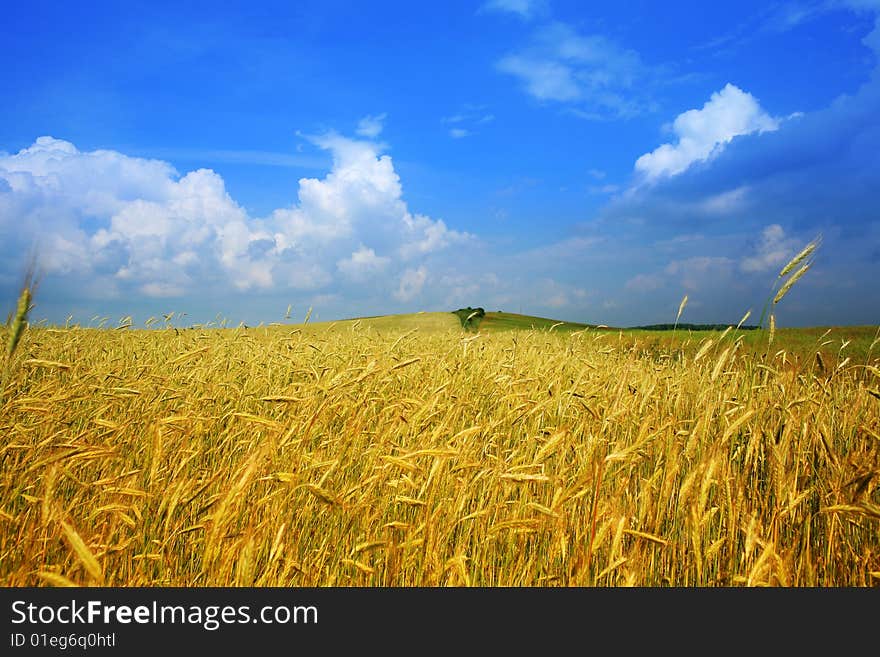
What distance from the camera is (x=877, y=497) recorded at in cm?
321

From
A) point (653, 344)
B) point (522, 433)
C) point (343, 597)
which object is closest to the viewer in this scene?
point (343, 597)

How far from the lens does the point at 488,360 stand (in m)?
7.01

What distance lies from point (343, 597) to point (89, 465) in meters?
2.41

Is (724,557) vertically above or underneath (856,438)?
underneath

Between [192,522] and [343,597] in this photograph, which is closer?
[343,597]

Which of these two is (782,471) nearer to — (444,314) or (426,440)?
(426,440)

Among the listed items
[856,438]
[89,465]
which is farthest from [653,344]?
[89,465]

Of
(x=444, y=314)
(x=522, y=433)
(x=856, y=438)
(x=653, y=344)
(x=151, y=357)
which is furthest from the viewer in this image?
(x=444, y=314)

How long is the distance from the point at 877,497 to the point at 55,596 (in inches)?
172

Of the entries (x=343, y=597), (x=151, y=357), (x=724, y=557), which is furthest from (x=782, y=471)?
(x=151, y=357)

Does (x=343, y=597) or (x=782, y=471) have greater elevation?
(x=782, y=471)

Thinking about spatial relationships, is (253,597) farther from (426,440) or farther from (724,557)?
(724,557)

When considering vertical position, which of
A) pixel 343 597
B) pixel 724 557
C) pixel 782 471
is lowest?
pixel 724 557

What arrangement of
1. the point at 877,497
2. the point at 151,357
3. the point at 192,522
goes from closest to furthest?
1. the point at 192,522
2. the point at 877,497
3. the point at 151,357
